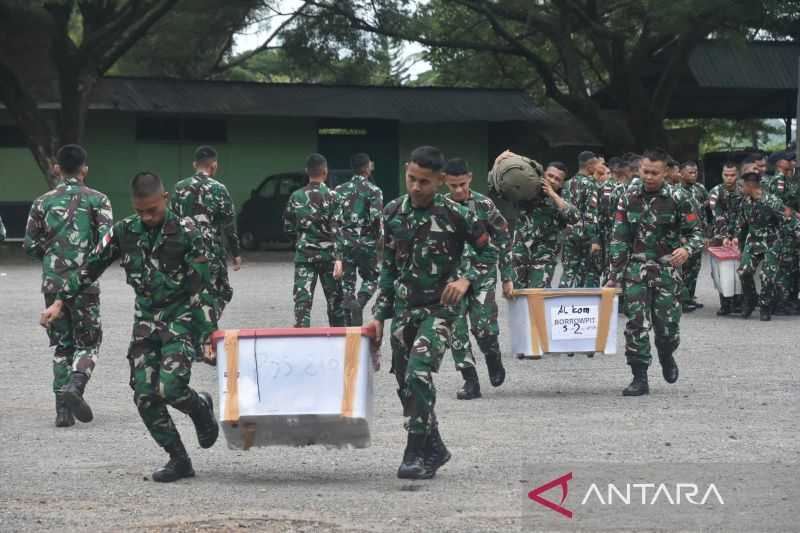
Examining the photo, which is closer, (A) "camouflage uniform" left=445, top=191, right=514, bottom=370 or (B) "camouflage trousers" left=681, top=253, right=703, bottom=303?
(A) "camouflage uniform" left=445, top=191, right=514, bottom=370

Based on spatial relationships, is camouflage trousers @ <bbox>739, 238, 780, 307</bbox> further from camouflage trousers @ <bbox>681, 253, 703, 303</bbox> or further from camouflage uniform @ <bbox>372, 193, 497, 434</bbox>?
camouflage uniform @ <bbox>372, 193, 497, 434</bbox>

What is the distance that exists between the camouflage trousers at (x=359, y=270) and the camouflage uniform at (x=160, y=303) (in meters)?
6.61

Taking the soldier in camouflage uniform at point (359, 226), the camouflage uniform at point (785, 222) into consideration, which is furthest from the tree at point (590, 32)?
the soldier in camouflage uniform at point (359, 226)

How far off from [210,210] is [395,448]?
445 cm

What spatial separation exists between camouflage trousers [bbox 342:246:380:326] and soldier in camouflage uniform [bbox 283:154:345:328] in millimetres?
509

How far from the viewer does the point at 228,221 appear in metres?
12.7

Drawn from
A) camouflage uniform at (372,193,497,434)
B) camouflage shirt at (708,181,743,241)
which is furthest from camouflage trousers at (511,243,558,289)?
camouflage shirt at (708,181,743,241)

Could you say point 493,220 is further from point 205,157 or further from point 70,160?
point 205,157

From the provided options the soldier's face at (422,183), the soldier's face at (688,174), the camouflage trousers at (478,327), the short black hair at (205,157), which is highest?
the short black hair at (205,157)

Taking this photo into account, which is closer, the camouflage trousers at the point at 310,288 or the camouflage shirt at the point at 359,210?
the camouflage trousers at the point at 310,288

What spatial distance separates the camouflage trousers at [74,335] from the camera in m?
9.88

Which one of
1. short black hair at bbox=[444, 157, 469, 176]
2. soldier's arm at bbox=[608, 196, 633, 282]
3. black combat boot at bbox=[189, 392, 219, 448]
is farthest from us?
soldier's arm at bbox=[608, 196, 633, 282]

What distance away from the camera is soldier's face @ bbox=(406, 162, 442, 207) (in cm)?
762

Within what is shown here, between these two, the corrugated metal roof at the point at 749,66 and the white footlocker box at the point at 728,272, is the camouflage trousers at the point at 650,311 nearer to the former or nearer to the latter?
the white footlocker box at the point at 728,272
